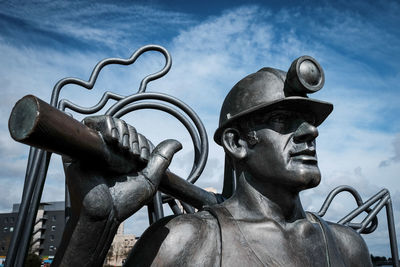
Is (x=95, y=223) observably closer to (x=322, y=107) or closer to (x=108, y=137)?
(x=108, y=137)

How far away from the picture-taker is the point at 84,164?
1982 mm

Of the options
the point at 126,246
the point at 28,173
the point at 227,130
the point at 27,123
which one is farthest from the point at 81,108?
the point at 126,246

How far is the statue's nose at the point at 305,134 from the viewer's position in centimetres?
261

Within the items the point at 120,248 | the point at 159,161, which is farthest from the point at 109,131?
the point at 120,248

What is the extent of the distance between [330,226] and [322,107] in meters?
0.95

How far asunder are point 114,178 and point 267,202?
114 cm

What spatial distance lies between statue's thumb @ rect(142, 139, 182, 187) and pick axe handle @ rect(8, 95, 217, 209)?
21 centimetres

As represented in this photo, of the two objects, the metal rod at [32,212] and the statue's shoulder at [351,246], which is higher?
the metal rod at [32,212]

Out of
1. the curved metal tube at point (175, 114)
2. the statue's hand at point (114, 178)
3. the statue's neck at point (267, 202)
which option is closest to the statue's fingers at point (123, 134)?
the statue's hand at point (114, 178)

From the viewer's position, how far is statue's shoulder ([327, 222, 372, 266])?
2906 mm

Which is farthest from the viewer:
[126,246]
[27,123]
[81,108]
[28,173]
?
[126,246]

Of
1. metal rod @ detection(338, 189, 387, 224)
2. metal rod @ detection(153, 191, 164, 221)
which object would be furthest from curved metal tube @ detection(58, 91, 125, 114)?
metal rod @ detection(338, 189, 387, 224)

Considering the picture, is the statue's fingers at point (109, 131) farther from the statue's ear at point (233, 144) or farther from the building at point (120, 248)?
the building at point (120, 248)

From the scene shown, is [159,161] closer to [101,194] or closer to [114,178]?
[114,178]
